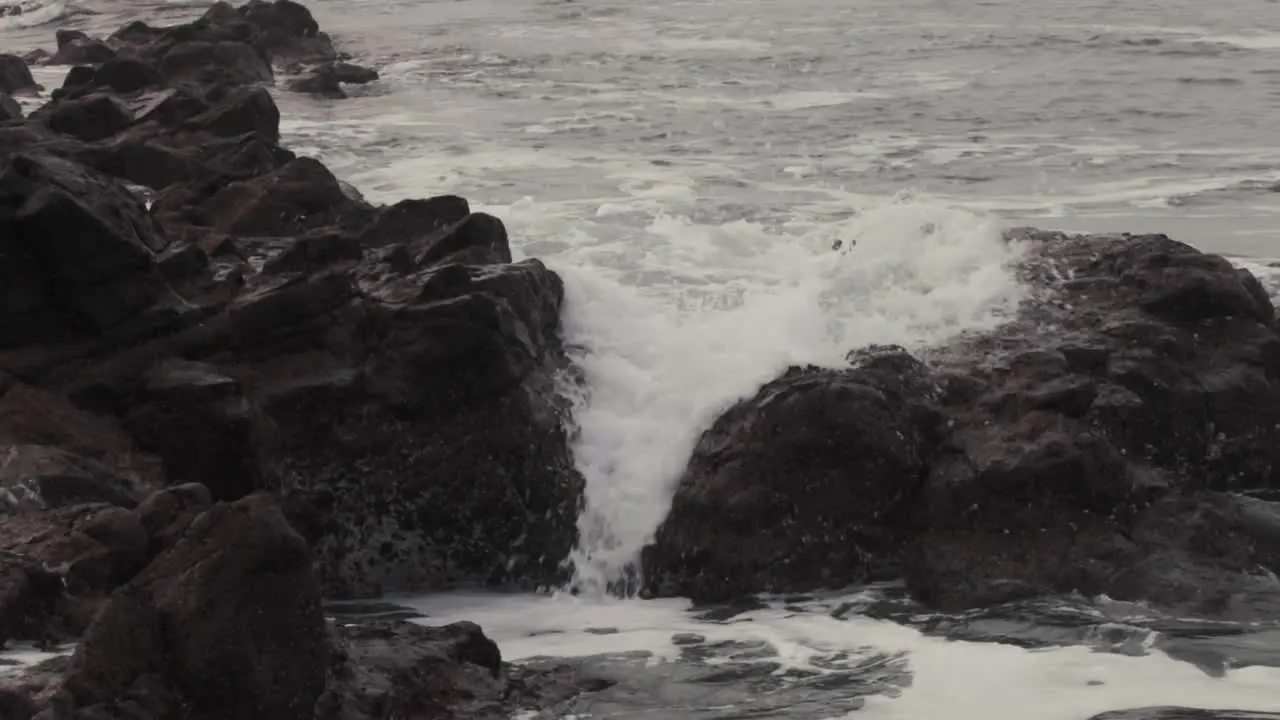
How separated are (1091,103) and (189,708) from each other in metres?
17.1

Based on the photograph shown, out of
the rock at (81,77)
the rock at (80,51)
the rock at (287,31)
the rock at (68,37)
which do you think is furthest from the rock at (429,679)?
the rock at (68,37)

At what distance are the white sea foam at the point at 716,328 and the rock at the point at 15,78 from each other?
472 inches

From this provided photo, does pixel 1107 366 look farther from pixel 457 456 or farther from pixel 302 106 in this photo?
pixel 302 106

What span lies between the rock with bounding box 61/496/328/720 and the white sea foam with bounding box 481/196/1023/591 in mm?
3104

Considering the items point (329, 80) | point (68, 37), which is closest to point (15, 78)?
point (329, 80)

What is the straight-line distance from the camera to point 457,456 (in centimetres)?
811

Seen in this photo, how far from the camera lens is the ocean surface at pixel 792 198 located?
6504 millimetres

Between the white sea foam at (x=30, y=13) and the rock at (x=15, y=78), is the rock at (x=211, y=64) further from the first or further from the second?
the white sea foam at (x=30, y=13)

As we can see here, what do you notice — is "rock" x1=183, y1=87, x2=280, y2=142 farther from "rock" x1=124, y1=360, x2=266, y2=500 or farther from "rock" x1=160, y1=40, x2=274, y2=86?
"rock" x1=124, y1=360, x2=266, y2=500

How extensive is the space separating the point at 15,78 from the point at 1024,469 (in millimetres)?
16938

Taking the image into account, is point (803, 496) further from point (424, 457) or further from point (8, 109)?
point (8, 109)

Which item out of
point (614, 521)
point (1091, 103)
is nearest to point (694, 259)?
point (614, 521)

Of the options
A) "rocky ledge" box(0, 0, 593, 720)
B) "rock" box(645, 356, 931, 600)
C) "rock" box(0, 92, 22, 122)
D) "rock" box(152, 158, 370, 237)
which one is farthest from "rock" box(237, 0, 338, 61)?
"rock" box(645, 356, 931, 600)

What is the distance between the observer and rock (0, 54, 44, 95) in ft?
65.8
